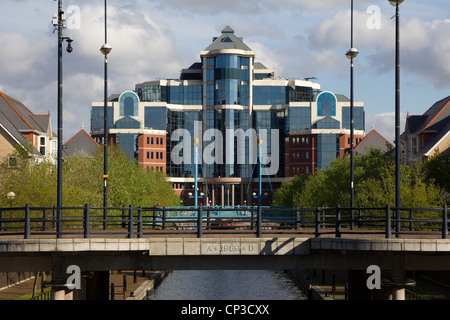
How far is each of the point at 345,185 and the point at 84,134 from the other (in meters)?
102

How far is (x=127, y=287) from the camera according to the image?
59625mm

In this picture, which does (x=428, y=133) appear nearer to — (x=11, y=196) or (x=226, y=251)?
(x=11, y=196)

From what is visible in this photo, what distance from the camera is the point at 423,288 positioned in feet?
193

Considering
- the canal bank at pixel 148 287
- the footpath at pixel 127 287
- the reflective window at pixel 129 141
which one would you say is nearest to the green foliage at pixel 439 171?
the canal bank at pixel 148 287

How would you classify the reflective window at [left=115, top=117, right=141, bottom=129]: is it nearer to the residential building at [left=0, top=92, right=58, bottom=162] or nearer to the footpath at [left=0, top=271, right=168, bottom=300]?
the residential building at [left=0, top=92, right=58, bottom=162]

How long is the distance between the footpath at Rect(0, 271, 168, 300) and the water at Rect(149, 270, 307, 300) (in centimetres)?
97

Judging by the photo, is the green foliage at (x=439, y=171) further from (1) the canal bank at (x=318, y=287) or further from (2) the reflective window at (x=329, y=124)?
(2) the reflective window at (x=329, y=124)

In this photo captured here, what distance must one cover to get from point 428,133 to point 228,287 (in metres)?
33.9

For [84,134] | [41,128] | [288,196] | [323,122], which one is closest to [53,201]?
[41,128]

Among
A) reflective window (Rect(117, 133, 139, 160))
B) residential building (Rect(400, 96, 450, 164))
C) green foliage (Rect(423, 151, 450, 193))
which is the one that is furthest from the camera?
reflective window (Rect(117, 133, 139, 160))

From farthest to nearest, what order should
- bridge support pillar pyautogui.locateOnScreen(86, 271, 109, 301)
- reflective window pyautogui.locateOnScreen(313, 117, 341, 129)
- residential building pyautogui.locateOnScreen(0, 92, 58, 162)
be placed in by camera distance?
reflective window pyautogui.locateOnScreen(313, 117, 341, 129) < residential building pyautogui.locateOnScreen(0, 92, 58, 162) < bridge support pillar pyautogui.locateOnScreen(86, 271, 109, 301)

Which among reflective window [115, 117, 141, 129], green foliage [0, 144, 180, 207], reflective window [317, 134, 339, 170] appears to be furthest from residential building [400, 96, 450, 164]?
reflective window [115, 117, 141, 129]

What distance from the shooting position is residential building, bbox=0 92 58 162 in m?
Answer: 76.4
